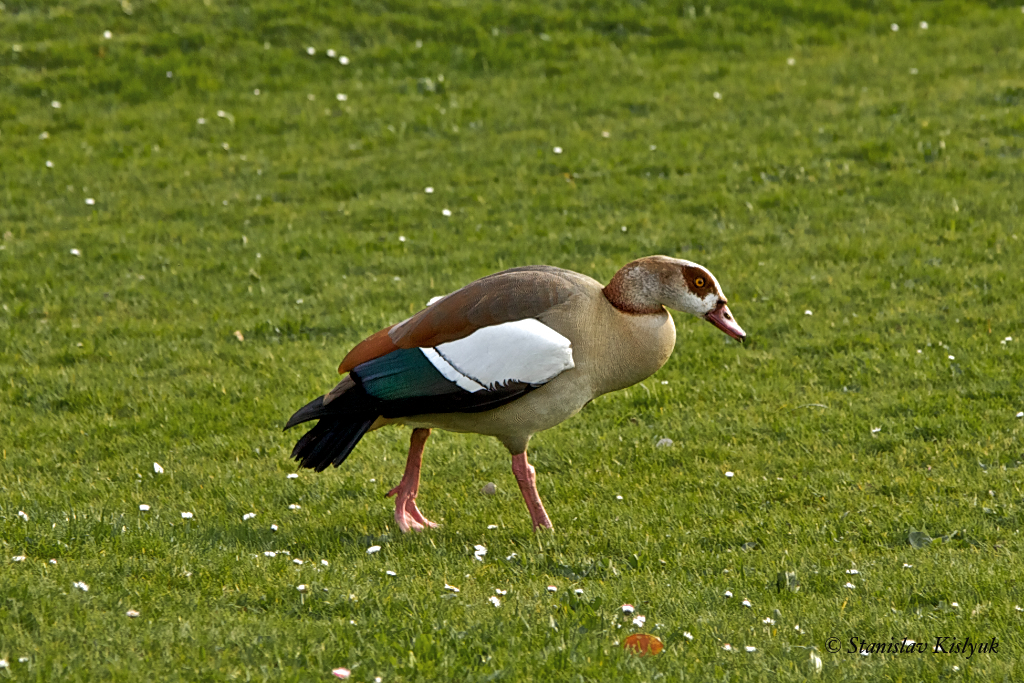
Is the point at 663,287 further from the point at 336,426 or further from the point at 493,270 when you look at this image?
the point at 493,270

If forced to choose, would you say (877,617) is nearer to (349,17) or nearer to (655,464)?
(655,464)

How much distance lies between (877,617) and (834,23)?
15114 millimetres

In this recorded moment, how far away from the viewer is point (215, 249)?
39.4 feet

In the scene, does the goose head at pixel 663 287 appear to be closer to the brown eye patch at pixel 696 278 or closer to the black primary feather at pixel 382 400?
the brown eye patch at pixel 696 278

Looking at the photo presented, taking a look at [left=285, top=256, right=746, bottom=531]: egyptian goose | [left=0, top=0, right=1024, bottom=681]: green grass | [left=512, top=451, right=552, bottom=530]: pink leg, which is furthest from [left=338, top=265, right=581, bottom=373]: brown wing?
[left=0, top=0, right=1024, bottom=681]: green grass

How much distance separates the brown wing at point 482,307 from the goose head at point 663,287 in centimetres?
27

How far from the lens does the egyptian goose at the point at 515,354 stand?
6.02m

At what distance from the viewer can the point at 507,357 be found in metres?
5.97

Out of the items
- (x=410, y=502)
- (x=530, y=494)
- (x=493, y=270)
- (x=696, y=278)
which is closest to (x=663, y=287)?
(x=696, y=278)

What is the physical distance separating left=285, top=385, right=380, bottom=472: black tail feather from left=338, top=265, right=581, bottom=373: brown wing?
9.7 inches

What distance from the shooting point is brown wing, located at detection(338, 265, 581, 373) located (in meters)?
6.14

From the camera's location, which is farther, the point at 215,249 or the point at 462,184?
the point at 462,184

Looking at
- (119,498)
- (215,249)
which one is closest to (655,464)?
(119,498)

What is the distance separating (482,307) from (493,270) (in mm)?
4878
